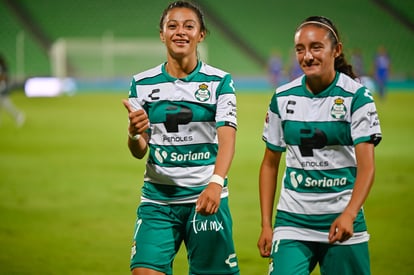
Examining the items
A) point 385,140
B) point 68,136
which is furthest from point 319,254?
point 68,136

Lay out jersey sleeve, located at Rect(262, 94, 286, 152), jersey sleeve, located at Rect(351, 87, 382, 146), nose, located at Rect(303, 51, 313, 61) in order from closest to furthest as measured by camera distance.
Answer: jersey sleeve, located at Rect(351, 87, 382, 146) < nose, located at Rect(303, 51, 313, 61) < jersey sleeve, located at Rect(262, 94, 286, 152)

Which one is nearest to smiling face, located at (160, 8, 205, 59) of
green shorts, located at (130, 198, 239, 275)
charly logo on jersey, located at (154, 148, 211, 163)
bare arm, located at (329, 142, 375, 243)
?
charly logo on jersey, located at (154, 148, 211, 163)

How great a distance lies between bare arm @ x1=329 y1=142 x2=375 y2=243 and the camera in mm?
4062

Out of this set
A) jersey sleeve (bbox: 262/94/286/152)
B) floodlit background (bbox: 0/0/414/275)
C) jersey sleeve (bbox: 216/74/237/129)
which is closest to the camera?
jersey sleeve (bbox: 262/94/286/152)

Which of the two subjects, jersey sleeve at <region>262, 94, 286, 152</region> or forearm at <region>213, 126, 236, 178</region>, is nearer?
jersey sleeve at <region>262, 94, 286, 152</region>

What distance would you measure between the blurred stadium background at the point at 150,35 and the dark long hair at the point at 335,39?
38.5 meters

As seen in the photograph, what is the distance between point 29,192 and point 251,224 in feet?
13.7

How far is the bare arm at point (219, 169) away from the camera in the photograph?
4.45 metres

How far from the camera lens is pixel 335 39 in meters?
4.41

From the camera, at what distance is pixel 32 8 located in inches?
1861

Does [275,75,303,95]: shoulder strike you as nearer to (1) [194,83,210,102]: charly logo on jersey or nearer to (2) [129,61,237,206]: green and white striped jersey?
(2) [129,61,237,206]: green and white striped jersey

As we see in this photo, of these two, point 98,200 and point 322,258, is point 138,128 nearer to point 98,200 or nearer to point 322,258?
point 322,258

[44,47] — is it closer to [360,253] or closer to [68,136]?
[68,136]

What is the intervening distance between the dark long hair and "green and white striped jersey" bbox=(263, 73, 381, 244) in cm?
18
